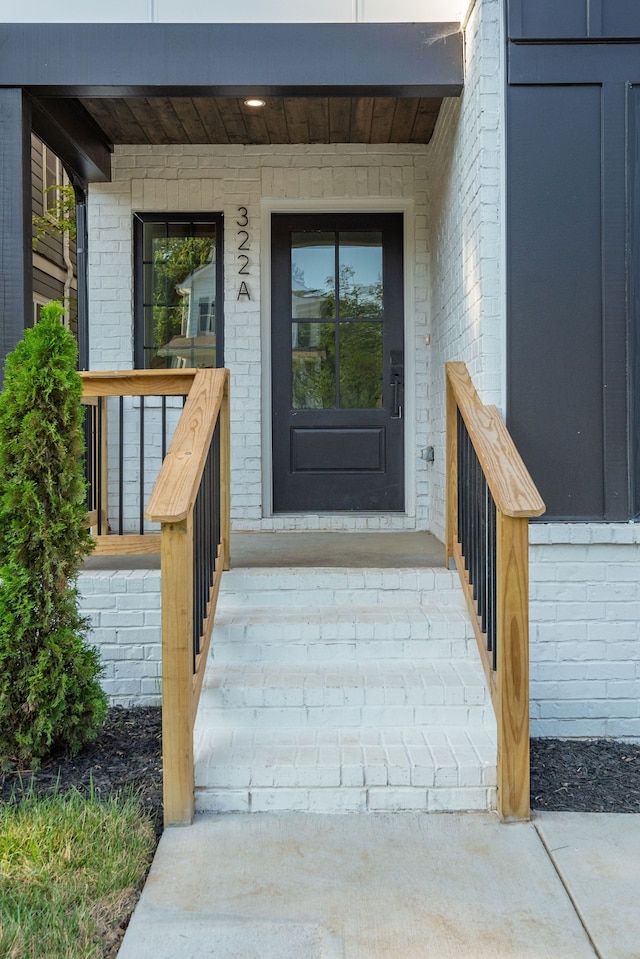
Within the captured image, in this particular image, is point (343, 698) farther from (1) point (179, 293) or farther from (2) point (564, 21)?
(1) point (179, 293)

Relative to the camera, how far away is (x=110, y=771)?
8.59 feet

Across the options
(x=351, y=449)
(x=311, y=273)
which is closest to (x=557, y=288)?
(x=351, y=449)

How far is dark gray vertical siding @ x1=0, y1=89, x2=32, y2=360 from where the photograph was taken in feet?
11.2

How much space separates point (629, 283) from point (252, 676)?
7.18 feet

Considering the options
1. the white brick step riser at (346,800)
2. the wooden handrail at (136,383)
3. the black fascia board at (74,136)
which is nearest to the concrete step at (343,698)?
the white brick step riser at (346,800)

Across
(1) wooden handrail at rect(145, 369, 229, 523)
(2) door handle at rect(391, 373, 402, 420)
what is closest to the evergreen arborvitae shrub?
(1) wooden handrail at rect(145, 369, 229, 523)

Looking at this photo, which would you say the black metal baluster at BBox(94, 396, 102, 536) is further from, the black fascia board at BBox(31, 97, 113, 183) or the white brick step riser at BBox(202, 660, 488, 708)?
the white brick step riser at BBox(202, 660, 488, 708)

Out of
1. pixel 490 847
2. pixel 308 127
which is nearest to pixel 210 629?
pixel 490 847

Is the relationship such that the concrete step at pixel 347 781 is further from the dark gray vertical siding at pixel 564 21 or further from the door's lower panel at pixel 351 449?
the dark gray vertical siding at pixel 564 21

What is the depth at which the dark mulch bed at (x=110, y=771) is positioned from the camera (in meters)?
2.46

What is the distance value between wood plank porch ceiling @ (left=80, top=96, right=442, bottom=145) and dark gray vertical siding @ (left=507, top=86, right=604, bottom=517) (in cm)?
103

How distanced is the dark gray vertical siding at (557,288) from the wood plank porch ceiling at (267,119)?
103 centimetres

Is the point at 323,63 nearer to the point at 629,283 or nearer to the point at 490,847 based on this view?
the point at 629,283

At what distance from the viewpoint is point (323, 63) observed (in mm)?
3467
